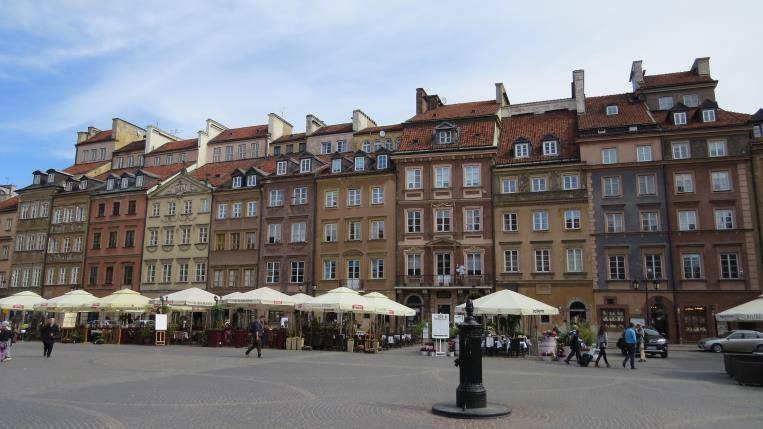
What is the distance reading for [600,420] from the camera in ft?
34.1

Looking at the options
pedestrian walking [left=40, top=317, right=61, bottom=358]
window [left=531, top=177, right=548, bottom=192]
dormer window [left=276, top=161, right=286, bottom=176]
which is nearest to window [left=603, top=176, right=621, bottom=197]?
window [left=531, top=177, right=548, bottom=192]

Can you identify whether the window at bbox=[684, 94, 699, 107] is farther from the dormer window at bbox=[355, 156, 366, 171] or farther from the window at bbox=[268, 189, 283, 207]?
the window at bbox=[268, 189, 283, 207]

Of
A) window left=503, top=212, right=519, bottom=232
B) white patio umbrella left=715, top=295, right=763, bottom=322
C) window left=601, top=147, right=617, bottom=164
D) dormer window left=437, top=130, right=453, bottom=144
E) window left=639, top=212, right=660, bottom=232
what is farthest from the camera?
dormer window left=437, top=130, right=453, bottom=144

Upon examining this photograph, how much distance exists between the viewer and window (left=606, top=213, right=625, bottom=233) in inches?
1470

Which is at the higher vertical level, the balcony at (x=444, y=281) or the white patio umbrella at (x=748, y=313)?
the balcony at (x=444, y=281)

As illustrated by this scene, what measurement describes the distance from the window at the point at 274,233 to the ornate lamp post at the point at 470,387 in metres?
34.5

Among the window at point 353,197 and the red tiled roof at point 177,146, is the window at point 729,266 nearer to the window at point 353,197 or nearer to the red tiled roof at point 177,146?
the window at point 353,197

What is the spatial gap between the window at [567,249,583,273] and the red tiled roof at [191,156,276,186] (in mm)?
23284

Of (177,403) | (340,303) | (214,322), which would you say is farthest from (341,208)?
(177,403)

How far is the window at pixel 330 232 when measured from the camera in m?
43.5

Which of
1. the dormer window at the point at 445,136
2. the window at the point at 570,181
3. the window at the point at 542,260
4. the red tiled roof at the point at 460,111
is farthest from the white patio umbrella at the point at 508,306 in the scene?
the red tiled roof at the point at 460,111

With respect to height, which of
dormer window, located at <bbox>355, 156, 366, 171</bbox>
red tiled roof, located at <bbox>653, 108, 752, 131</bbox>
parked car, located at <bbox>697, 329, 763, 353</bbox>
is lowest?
parked car, located at <bbox>697, 329, 763, 353</bbox>

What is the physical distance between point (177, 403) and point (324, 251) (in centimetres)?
3181

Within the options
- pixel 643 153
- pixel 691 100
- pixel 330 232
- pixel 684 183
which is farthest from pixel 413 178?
pixel 691 100
